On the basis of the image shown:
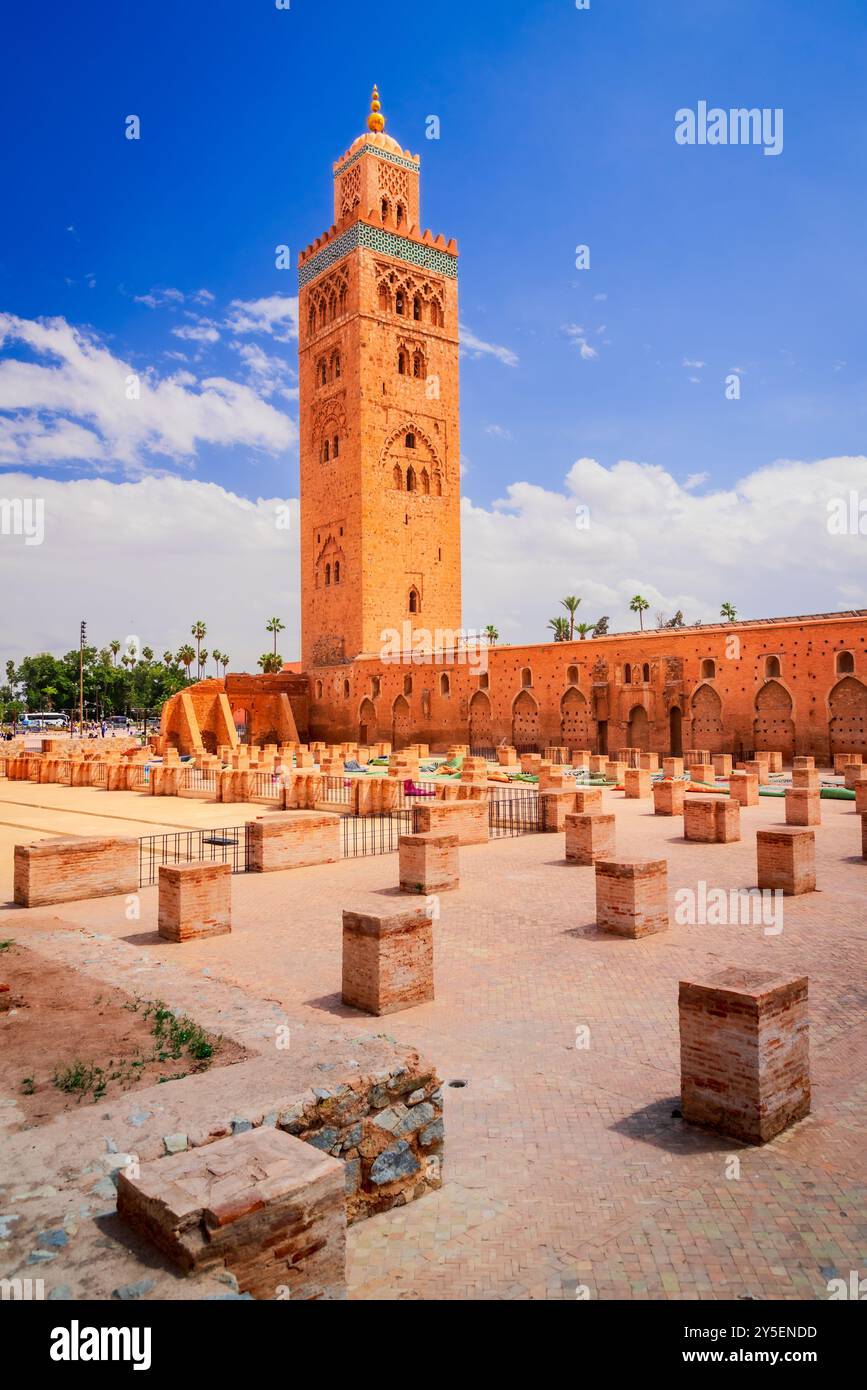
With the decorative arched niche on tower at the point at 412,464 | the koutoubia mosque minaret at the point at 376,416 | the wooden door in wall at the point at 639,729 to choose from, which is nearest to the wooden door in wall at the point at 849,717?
the wooden door in wall at the point at 639,729

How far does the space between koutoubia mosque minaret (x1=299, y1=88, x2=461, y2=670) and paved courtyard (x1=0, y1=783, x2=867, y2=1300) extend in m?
33.2

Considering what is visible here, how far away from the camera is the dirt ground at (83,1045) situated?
14.4ft

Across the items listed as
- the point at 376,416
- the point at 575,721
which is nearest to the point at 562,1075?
the point at 575,721

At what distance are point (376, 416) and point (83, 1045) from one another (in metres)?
41.3

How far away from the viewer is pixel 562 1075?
5215mm

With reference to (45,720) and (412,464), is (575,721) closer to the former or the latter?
(412,464)

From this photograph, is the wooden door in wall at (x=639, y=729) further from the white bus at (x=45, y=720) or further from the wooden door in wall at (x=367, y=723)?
the white bus at (x=45, y=720)

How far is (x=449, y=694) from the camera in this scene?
127 feet

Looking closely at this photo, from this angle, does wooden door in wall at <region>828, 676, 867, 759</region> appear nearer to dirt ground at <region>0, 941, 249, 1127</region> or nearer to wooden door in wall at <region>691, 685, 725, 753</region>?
wooden door in wall at <region>691, 685, 725, 753</region>

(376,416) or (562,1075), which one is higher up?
(376,416)

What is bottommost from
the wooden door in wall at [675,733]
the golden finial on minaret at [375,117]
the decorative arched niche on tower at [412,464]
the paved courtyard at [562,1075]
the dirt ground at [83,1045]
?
the paved courtyard at [562,1075]

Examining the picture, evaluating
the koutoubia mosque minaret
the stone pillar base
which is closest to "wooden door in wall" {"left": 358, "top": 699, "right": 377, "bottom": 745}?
the koutoubia mosque minaret

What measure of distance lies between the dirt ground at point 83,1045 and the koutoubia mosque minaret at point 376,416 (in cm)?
3628
